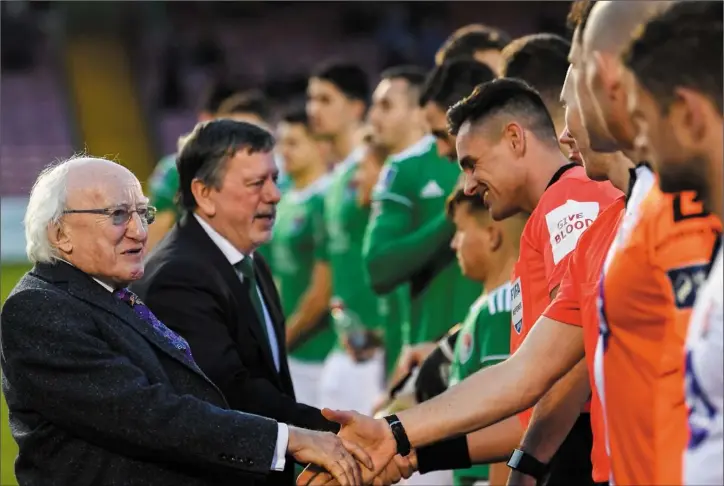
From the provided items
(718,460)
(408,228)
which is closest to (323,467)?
(718,460)

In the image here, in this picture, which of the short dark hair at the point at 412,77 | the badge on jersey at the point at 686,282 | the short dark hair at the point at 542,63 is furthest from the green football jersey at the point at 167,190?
the badge on jersey at the point at 686,282

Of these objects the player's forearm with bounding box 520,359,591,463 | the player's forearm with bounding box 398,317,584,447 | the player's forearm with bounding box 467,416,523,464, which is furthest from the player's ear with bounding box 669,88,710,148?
the player's forearm with bounding box 467,416,523,464

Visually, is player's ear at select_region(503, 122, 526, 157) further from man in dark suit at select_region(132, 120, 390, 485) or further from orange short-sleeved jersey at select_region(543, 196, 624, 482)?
man in dark suit at select_region(132, 120, 390, 485)

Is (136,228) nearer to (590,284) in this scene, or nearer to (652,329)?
(590,284)

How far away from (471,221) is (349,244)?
144 inches

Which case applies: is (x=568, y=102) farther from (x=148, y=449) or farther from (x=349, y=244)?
(x=349, y=244)

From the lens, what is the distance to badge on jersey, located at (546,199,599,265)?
158 inches

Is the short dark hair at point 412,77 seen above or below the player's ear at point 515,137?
below

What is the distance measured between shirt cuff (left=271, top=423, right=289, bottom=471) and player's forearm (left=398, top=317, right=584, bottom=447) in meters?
0.38

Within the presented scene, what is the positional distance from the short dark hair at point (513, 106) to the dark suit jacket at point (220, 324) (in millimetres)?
1059

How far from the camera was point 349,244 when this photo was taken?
29.4ft

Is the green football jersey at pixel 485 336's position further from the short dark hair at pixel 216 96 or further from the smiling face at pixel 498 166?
the short dark hair at pixel 216 96

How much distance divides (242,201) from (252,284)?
13.7 inches

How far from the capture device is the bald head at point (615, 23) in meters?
2.83
